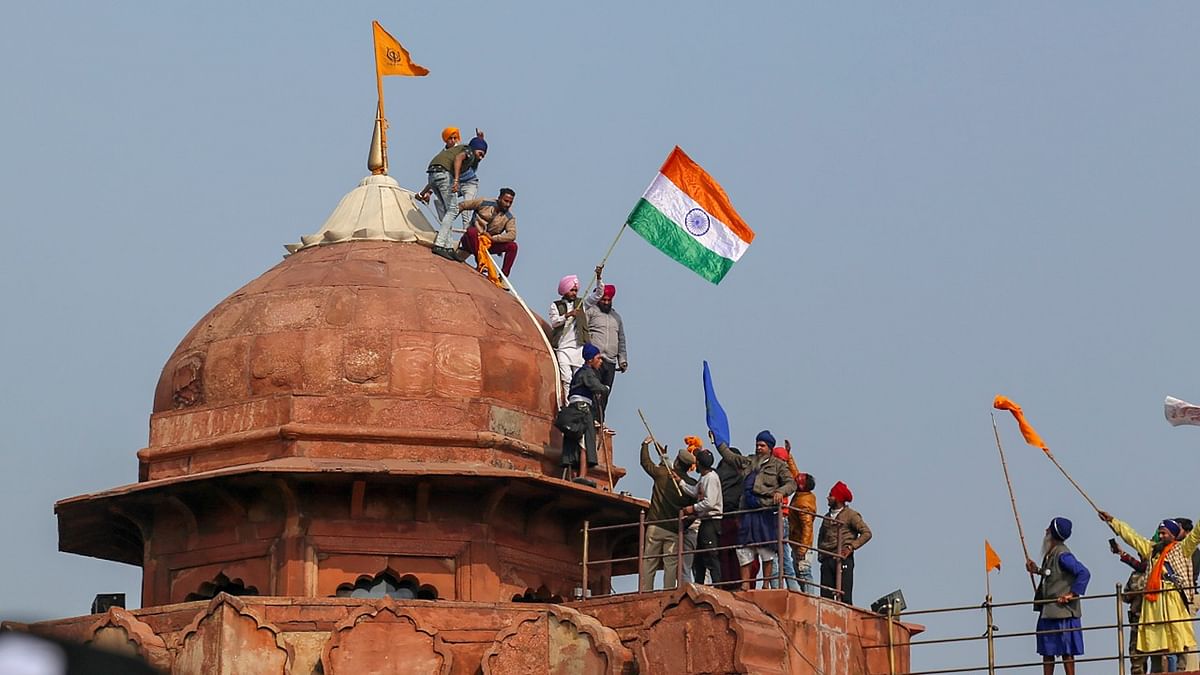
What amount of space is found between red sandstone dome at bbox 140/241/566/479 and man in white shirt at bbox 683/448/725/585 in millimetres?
2354

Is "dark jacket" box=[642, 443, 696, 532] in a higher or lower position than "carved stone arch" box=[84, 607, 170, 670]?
higher

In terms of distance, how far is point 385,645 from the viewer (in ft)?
52.5

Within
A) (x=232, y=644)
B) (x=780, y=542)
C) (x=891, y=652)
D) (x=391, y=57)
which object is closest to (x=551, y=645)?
(x=780, y=542)

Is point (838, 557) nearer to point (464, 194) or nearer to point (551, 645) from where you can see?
point (551, 645)

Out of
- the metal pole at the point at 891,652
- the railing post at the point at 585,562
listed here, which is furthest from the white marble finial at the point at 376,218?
the metal pole at the point at 891,652

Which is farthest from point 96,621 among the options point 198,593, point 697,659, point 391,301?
point 697,659

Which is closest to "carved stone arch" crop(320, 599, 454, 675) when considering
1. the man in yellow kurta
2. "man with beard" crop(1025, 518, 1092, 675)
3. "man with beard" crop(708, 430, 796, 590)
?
"man with beard" crop(708, 430, 796, 590)

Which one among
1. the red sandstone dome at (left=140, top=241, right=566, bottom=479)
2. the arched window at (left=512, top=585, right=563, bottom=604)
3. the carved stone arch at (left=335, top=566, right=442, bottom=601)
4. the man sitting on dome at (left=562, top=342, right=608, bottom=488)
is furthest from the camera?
the man sitting on dome at (left=562, top=342, right=608, bottom=488)

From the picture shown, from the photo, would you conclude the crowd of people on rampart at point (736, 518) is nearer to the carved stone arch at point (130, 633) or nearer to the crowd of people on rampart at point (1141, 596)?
the crowd of people on rampart at point (1141, 596)

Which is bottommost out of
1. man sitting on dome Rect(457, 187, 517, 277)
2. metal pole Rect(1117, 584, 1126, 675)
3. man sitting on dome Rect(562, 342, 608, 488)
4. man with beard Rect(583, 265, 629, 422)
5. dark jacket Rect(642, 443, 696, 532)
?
metal pole Rect(1117, 584, 1126, 675)

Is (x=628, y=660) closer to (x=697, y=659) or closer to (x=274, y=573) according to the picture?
(x=697, y=659)

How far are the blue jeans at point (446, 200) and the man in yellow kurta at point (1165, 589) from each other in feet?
25.8

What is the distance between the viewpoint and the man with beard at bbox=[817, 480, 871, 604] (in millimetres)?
16812

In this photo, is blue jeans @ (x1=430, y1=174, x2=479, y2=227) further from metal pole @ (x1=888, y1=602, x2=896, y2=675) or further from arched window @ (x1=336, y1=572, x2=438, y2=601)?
metal pole @ (x1=888, y1=602, x2=896, y2=675)
